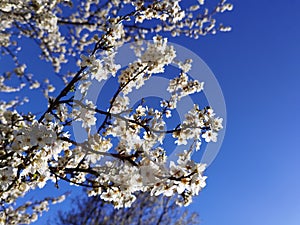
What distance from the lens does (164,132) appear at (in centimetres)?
244

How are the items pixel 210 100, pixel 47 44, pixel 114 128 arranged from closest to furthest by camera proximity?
pixel 114 128 → pixel 210 100 → pixel 47 44

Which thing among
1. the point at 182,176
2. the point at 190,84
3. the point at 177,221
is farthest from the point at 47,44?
the point at 177,221

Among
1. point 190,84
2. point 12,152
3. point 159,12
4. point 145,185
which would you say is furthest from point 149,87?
point 12,152

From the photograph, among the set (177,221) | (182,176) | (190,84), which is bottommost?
(182,176)

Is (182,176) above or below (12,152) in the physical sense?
below

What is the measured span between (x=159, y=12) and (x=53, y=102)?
1.30 m

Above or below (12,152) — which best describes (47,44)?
above

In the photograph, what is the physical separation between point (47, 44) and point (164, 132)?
4607mm

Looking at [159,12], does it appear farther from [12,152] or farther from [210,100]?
[12,152]

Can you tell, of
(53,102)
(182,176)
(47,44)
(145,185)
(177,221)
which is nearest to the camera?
(182,176)

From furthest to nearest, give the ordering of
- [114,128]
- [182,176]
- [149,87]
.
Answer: [149,87] < [114,128] < [182,176]

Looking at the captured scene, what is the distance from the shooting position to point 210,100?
270 cm

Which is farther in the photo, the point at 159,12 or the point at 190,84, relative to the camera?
the point at 159,12

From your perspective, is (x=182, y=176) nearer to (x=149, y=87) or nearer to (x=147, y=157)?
(x=147, y=157)
